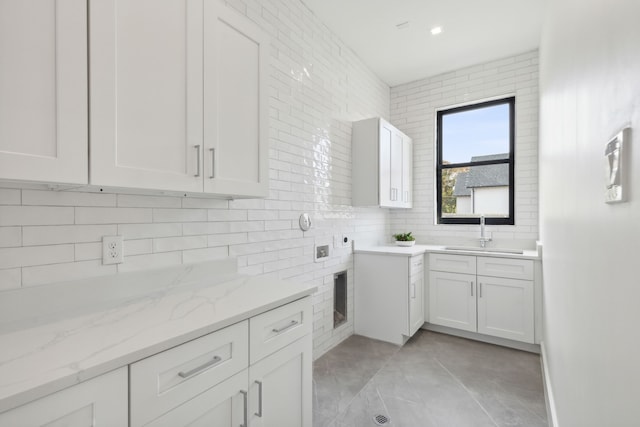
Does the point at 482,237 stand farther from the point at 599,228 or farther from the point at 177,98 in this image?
the point at 177,98

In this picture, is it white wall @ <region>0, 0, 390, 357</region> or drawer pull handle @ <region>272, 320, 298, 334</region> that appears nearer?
white wall @ <region>0, 0, 390, 357</region>

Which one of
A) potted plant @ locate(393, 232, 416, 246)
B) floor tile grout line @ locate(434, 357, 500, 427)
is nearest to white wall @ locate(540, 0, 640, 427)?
floor tile grout line @ locate(434, 357, 500, 427)

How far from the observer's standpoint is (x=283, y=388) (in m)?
1.40

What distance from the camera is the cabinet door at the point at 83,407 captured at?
685mm

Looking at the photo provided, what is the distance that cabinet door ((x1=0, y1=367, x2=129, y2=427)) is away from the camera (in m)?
0.68

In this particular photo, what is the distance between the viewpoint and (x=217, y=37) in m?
1.50

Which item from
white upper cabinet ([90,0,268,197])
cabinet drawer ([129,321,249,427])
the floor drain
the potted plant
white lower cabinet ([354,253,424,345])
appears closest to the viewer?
cabinet drawer ([129,321,249,427])

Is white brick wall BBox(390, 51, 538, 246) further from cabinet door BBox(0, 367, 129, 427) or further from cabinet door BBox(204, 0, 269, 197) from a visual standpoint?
cabinet door BBox(0, 367, 129, 427)

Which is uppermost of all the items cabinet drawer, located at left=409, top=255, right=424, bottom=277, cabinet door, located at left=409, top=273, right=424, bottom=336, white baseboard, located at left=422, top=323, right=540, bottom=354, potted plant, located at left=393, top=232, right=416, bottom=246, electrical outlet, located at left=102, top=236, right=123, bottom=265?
electrical outlet, located at left=102, top=236, right=123, bottom=265

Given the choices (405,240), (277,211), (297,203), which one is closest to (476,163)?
(405,240)

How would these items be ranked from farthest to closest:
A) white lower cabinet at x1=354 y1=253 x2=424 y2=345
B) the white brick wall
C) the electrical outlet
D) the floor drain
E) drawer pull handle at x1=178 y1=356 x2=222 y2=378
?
1. the white brick wall
2. white lower cabinet at x1=354 y1=253 x2=424 y2=345
3. the floor drain
4. the electrical outlet
5. drawer pull handle at x1=178 y1=356 x2=222 y2=378

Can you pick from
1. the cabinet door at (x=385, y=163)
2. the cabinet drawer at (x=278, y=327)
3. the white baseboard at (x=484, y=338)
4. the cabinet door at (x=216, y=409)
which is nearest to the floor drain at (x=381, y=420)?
the cabinet drawer at (x=278, y=327)

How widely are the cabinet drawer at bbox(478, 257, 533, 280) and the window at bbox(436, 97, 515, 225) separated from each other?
793mm

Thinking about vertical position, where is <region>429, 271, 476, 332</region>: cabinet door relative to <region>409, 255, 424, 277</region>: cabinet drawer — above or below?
below
